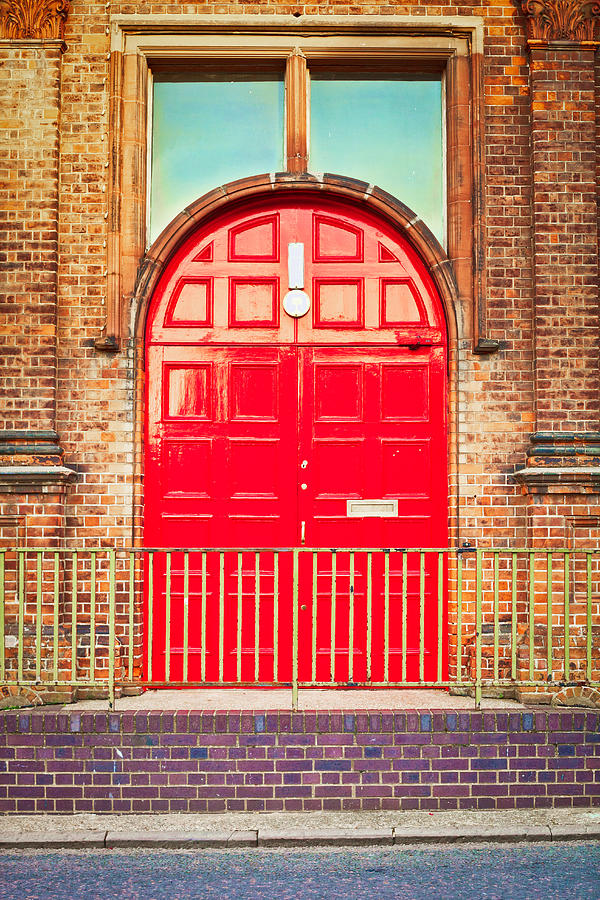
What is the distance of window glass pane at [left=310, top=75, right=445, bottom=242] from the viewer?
8.41 meters

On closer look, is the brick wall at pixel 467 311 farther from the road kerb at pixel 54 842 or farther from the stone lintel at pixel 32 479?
the road kerb at pixel 54 842

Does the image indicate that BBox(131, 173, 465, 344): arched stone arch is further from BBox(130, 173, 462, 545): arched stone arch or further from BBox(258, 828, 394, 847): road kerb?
BBox(258, 828, 394, 847): road kerb

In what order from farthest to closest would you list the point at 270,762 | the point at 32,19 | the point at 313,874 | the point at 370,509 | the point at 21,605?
the point at 370,509 < the point at 32,19 < the point at 21,605 < the point at 270,762 < the point at 313,874

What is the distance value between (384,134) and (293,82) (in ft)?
2.89

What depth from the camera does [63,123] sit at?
26.5 ft

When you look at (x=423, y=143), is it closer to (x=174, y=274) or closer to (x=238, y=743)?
(x=174, y=274)

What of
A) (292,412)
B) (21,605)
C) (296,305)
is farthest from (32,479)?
(296,305)

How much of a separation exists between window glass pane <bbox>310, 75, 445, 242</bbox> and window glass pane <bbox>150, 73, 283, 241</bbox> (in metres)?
0.38

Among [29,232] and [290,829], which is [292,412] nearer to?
[29,232]

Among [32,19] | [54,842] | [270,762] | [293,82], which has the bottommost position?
[54,842]

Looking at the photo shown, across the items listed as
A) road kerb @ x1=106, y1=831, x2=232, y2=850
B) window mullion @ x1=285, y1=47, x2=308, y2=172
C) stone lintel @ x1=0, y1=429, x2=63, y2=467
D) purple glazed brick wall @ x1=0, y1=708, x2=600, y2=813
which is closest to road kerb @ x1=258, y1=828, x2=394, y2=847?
road kerb @ x1=106, y1=831, x2=232, y2=850

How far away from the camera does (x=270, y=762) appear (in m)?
6.06

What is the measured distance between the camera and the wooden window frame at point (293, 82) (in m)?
8.04

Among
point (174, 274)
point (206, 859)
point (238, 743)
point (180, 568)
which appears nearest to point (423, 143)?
point (174, 274)
